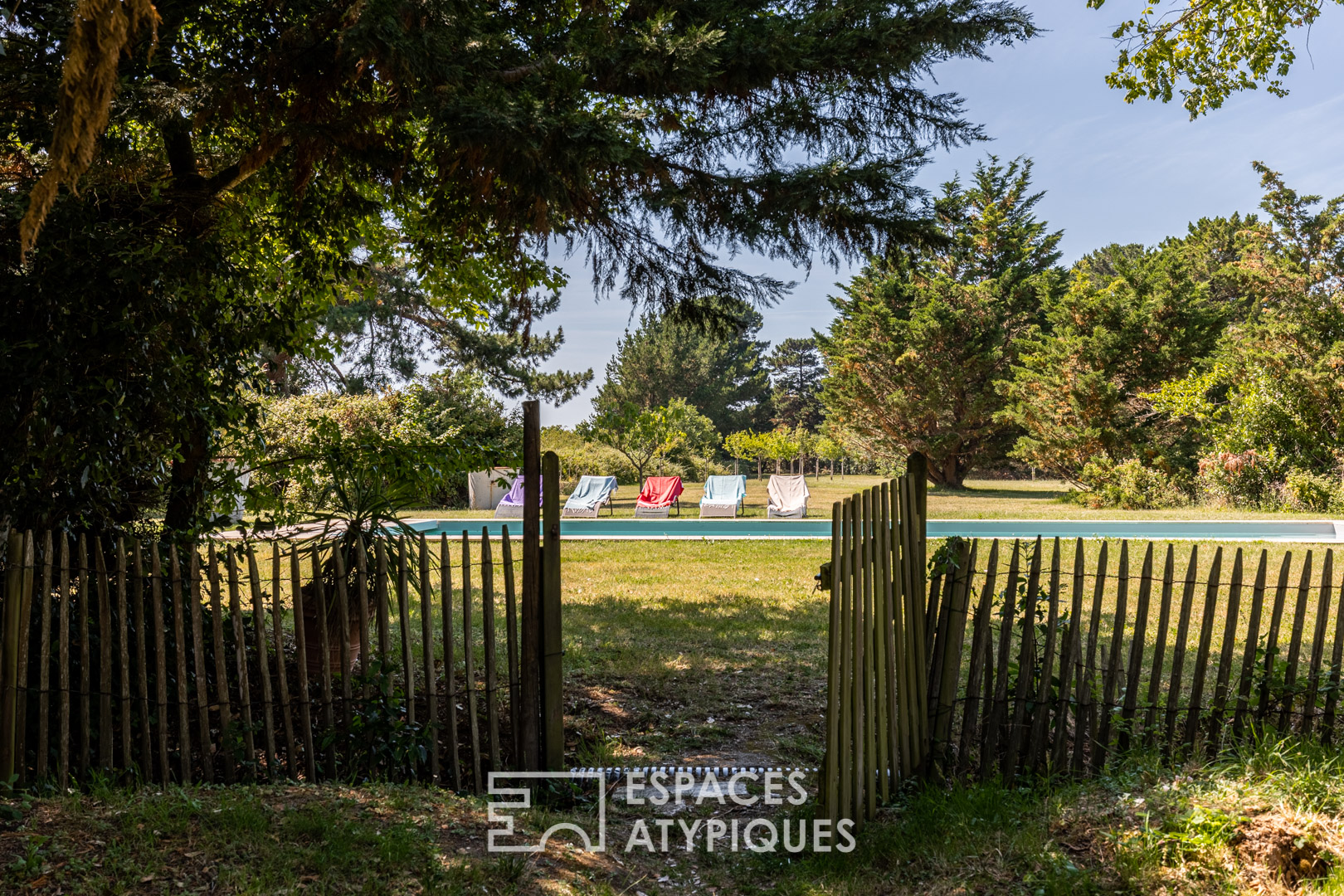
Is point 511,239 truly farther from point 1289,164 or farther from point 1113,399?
point 1289,164

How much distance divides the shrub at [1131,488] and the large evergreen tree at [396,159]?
17323 mm

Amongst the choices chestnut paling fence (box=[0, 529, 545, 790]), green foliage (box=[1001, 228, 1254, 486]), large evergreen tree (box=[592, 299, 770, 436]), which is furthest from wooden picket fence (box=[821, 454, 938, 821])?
large evergreen tree (box=[592, 299, 770, 436])

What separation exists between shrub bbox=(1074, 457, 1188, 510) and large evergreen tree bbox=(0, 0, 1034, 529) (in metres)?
17.3

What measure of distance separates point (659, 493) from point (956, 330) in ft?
41.6

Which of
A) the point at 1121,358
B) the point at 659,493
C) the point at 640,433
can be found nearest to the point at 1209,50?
the point at 659,493

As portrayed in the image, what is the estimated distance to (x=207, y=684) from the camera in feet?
11.8

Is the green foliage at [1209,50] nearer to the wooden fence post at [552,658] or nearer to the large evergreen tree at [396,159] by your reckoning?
the large evergreen tree at [396,159]

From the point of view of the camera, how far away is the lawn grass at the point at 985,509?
15.6m

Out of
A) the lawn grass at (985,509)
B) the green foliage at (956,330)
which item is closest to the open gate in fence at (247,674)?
the lawn grass at (985,509)

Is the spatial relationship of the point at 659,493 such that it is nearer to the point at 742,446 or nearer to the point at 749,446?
the point at 749,446

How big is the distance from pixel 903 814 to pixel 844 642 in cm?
80

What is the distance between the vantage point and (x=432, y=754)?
3535 mm

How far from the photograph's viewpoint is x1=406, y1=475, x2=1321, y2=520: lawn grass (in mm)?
15617

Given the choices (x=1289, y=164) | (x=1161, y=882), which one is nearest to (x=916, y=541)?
(x=1161, y=882)
